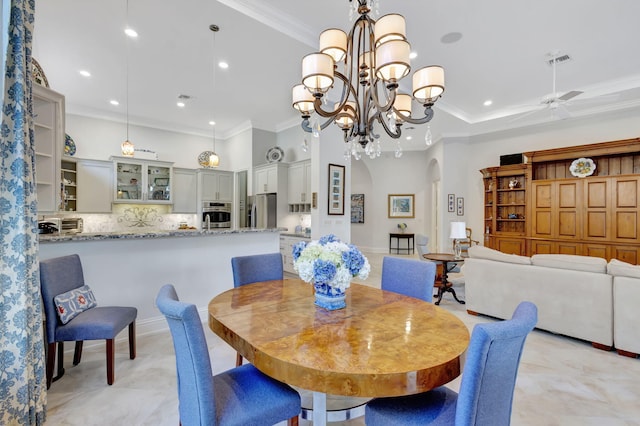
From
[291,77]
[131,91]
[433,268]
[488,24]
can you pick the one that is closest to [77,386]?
[433,268]

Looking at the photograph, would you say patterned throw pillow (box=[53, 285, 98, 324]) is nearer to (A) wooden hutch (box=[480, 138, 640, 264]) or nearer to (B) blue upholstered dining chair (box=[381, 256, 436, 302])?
(B) blue upholstered dining chair (box=[381, 256, 436, 302])

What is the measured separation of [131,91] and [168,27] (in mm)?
2289

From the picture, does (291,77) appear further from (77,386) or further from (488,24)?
(77,386)

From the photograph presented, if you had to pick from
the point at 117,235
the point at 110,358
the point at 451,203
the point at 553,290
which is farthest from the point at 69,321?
the point at 451,203

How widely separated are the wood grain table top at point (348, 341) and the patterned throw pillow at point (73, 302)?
122 cm

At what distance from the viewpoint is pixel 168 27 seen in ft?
10.6

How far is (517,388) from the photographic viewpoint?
2195mm

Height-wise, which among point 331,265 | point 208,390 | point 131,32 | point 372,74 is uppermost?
point 131,32

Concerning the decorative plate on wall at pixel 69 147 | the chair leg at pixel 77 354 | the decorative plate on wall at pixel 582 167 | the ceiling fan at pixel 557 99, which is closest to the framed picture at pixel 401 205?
the decorative plate on wall at pixel 582 167

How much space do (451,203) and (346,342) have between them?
6769 mm

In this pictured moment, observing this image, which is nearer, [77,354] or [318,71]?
[318,71]

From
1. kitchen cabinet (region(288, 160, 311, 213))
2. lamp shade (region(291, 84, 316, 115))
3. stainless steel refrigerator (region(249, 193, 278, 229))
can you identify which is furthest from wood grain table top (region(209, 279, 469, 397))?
stainless steel refrigerator (region(249, 193, 278, 229))

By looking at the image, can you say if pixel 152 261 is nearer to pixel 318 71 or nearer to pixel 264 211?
pixel 318 71

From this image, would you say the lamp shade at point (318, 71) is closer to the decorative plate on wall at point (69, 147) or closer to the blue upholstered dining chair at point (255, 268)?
the blue upholstered dining chair at point (255, 268)
